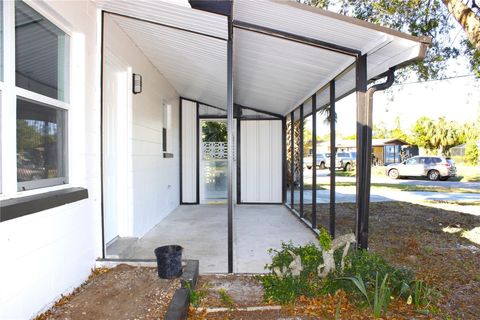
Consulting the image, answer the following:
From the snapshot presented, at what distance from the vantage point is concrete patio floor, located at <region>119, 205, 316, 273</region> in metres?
3.73

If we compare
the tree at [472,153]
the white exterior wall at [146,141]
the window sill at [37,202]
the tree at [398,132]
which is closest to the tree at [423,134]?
the tree at [398,132]

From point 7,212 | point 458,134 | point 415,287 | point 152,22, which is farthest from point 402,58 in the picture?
point 458,134

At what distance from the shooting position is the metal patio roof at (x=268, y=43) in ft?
9.12

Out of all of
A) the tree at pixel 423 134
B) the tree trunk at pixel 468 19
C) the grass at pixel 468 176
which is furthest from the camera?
the tree at pixel 423 134

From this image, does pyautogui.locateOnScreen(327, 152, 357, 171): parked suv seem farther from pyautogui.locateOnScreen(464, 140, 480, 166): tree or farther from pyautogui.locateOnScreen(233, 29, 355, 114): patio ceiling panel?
pyautogui.locateOnScreen(233, 29, 355, 114): patio ceiling panel

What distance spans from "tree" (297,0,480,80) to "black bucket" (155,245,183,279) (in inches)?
210

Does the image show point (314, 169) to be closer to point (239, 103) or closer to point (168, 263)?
point (168, 263)

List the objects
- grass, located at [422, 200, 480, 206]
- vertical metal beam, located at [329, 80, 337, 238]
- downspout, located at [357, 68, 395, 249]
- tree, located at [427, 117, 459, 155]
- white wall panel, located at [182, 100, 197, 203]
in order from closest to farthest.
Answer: downspout, located at [357, 68, 395, 249]
vertical metal beam, located at [329, 80, 337, 238]
white wall panel, located at [182, 100, 197, 203]
grass, located at [422, 200, 480, 206]
tree, located at [427, 117, 459, 155]

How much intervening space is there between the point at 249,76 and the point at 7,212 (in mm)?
3988

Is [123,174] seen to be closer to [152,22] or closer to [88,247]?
[88,247]

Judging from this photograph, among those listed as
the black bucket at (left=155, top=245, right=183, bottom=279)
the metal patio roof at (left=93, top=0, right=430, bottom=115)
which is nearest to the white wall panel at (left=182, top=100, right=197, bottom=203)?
the metal patio roof at (left=93, top=0, right=430, bottom=115)

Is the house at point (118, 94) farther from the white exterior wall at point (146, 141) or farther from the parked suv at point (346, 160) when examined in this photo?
the parked suv at point (346, 160)

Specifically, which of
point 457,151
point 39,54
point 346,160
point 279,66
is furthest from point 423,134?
point 39,54

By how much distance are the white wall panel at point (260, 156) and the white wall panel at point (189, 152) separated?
46.1 inches
